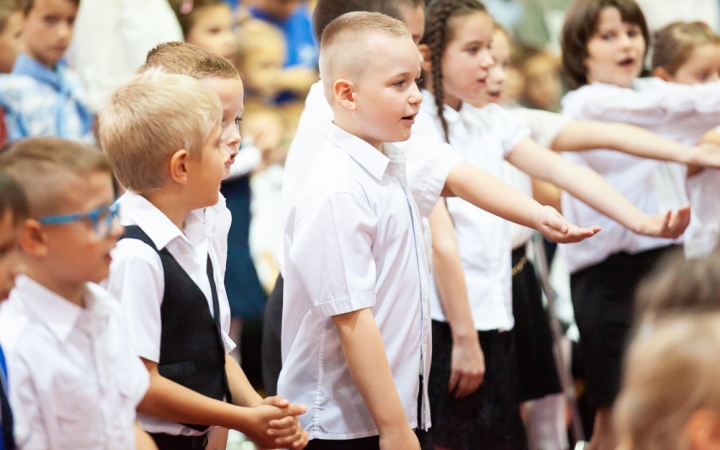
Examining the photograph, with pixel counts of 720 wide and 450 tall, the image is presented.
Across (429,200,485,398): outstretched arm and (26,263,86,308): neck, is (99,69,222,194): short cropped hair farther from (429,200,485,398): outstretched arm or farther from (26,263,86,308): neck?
(429,200,485,398): outstretched arm

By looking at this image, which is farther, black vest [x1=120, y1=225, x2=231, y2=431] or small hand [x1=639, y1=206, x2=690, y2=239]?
small hand [x1=639, y1=206, x2=690, y2=239]

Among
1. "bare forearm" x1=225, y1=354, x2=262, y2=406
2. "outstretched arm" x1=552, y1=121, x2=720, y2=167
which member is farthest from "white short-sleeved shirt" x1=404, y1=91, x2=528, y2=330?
"bare forearm" x1=225, y1=354, x2=262, y2=406

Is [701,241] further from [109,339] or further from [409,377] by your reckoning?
[109,339]

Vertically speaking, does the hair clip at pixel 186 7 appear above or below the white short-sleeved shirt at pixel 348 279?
above

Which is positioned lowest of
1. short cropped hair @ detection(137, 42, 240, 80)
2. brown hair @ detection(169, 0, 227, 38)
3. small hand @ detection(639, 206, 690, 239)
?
small hand @ detection(639, 206, 690, 239)

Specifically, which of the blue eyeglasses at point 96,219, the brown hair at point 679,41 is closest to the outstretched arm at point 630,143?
the brown hair at point 679,41

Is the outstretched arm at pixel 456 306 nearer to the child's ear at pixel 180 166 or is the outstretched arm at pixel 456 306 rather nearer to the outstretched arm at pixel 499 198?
the outstretched arm at pixel 499 198

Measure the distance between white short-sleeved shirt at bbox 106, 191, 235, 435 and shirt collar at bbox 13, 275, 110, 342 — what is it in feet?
0.58

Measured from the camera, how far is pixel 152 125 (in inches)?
66.3

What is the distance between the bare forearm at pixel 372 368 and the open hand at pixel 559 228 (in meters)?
0.46

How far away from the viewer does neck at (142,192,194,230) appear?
173cm

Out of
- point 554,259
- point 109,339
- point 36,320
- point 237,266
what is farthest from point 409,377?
point 554,259

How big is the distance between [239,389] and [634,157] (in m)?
1.72

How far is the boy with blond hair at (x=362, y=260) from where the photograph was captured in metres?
Result: 1.85
